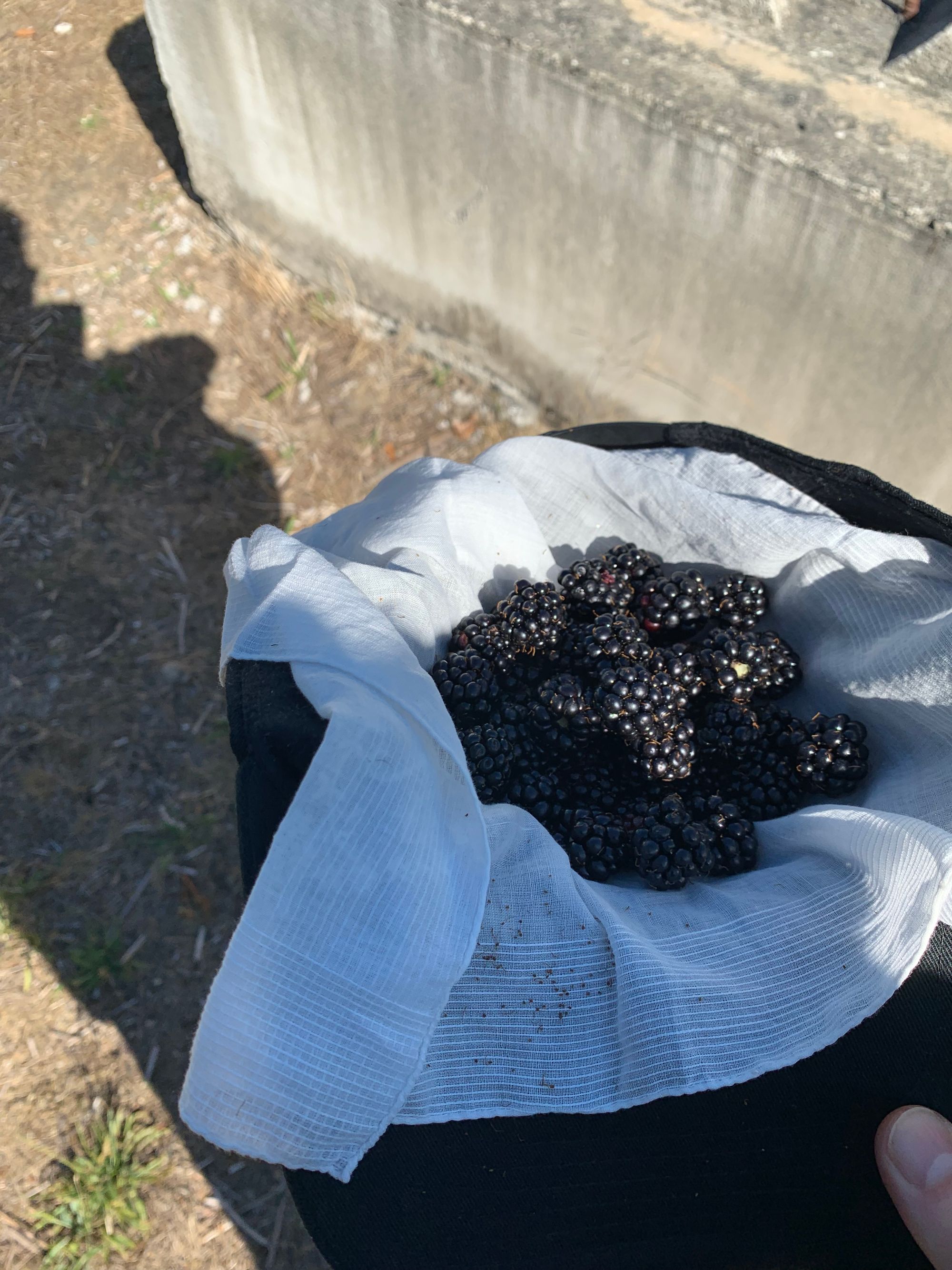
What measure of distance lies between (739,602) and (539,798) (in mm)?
564

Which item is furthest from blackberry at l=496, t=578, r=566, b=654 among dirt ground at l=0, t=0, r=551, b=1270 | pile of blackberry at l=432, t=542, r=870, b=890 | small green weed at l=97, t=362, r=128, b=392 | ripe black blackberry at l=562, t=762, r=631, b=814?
small green weed at l=97, t=362, r=128, b=392

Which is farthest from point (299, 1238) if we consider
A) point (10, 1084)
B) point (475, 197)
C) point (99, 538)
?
point (475, 197)

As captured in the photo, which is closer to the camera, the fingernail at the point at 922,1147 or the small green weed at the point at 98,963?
the fingernail at the point at 922,1147

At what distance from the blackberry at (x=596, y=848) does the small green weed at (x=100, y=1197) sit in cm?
152

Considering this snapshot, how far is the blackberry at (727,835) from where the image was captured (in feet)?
4.78

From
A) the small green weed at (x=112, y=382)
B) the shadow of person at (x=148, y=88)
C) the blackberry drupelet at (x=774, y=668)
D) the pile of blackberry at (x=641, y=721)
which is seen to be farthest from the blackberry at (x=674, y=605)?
the shadow of person at (x=148, y=88)

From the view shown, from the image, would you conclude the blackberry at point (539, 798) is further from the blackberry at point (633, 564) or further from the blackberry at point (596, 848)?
the blackberry at point (633, 564)

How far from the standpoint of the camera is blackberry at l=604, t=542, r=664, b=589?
1709 mm

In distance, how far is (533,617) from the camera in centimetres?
156

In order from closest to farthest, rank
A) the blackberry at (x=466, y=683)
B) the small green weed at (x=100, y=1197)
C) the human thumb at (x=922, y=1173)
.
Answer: the human thumb at (x=922, y=1173) → the blackberry at (x=466, y=683) → the small green weed at (x=100, y=1197)

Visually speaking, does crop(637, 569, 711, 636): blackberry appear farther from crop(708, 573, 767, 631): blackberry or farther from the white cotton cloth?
the white cotton cloth

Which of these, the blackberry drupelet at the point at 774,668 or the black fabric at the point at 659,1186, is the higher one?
the blackberry drupelet at the point at 774,668

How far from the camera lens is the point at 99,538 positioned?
9.89 feet

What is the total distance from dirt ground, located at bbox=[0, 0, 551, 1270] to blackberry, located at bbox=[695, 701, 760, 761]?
1569mm
